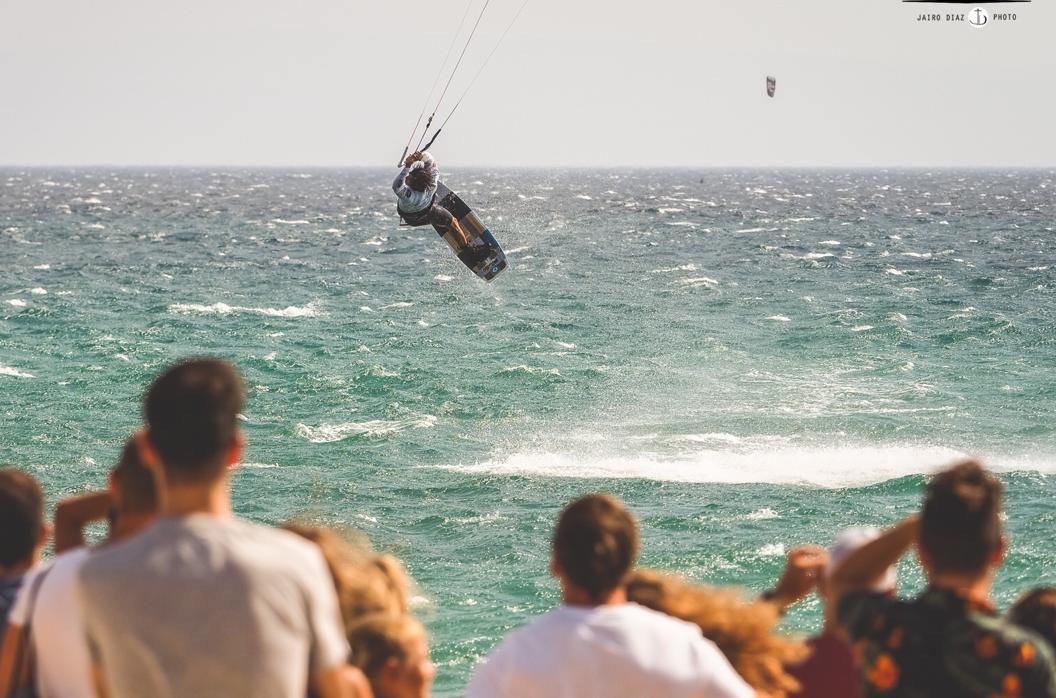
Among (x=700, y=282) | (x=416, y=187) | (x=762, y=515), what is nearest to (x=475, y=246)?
(x=416, y=187)

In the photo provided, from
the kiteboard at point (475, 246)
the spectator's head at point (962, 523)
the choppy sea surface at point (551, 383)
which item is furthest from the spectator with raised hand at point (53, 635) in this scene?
the kiteboard at point (475, 246)

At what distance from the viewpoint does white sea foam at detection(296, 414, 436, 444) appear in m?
32.0

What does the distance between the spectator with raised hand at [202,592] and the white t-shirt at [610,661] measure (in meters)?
0.61

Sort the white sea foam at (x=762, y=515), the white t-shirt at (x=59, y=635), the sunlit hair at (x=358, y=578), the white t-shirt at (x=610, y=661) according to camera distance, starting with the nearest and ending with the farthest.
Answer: the white t-shirt at (x=59, y=635)
the white t-shirt at (x=610, y=661)
the sunlit hair at (x=358, y=578)
the white sea foam at (x=762, y=515)

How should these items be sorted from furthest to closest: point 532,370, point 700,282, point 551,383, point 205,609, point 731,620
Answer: point 700,282 < point 532,370 < point 551,383 < point 731,620 < point 205,609

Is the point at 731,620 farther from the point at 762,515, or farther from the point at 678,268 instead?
the point at 678,268

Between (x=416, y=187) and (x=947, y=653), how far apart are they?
14.8 m

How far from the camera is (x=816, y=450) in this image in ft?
99.2

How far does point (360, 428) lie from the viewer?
3306 centimetres

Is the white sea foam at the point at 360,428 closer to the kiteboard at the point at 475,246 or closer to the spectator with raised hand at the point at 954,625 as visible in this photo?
the kiteboard at the point at 475,246

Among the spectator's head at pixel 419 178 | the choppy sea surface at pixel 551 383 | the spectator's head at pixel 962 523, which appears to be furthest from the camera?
the choppy sea surface at pixel 551 383

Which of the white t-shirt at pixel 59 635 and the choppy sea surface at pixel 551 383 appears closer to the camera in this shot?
the white t-shirt at pixel 59 635

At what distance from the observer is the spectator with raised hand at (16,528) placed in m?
3.67

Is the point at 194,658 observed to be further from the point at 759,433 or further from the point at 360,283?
the point at 360,283
